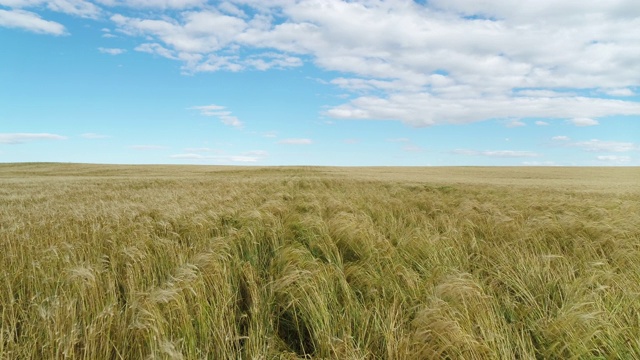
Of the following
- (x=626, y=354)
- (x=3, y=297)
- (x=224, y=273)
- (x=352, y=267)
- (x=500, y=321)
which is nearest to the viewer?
(x=626, y=354)

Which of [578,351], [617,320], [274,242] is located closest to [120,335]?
[274,242]

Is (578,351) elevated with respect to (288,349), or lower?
elevated

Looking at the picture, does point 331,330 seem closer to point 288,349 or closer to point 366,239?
point 288,349

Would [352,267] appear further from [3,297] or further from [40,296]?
[3,297]

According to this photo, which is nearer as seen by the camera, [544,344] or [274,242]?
[544,344]

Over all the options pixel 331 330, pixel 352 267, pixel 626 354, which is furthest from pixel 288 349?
pixel 626 354

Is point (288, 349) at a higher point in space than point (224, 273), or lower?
lower

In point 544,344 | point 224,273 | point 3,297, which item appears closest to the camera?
point 544,344

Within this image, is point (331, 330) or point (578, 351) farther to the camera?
point (331, 330)

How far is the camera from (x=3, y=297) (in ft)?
10.1

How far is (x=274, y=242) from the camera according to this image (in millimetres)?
5051

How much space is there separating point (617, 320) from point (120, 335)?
353 cm

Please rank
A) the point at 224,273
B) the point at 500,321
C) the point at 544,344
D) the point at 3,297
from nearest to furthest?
1. the point at 544,344
2. the point at 500,321
3. the point at 3,297
4. the point at 224,273

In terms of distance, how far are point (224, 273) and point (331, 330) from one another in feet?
4.16
